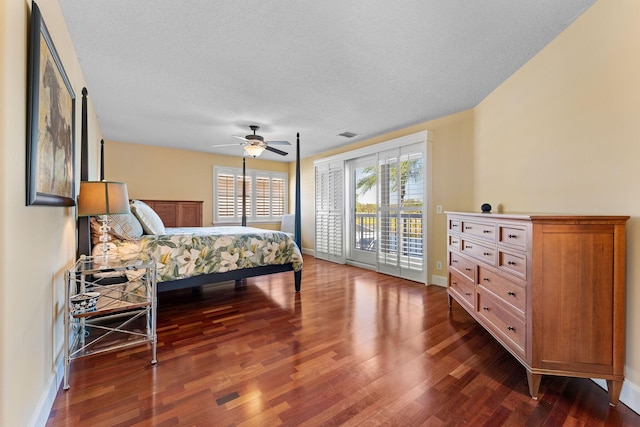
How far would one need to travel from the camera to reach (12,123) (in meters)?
1.06

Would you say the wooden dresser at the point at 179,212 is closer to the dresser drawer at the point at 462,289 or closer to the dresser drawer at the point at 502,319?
the dresser drawer at the point at 462,289

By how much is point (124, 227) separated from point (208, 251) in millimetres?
808

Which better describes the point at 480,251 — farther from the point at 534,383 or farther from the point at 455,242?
the point at 534,383

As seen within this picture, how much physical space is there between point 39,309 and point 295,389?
1.45m

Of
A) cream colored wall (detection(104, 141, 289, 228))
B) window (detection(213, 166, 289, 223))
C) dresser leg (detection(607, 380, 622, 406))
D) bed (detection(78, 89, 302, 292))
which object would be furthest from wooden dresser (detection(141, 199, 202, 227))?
dresser leg (detection(607, 380, 622, 406))

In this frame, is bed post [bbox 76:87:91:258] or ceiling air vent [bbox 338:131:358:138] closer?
bed post [bbox 76:87:91:258]

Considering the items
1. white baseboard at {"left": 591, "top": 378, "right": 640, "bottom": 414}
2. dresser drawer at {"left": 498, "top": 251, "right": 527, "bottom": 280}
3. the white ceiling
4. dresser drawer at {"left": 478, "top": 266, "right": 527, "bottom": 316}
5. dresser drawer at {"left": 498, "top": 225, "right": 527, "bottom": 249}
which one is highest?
the white ceiling

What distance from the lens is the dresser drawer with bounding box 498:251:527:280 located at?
1.68 m

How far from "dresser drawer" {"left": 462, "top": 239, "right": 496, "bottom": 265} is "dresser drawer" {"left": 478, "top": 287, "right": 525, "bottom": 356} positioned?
10.1 inches

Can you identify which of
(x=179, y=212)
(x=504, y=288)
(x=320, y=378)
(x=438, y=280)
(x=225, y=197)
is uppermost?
(x=225, y=197)

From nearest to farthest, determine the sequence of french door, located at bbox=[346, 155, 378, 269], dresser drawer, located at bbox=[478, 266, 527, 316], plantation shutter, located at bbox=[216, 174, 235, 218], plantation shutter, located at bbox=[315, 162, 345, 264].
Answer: dresser drawer, located at bbox=[478, 266, 527, 316]
french door, located at bbox=[346, 155, 378, 269]
plantation shutter, located at bbox=[315, 162, 345, 264]
plantation shutter, located at bbox=[216, 174, 235, 218]

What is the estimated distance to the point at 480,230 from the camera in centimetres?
224

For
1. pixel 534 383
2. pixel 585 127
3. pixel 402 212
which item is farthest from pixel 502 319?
pixel 402 212

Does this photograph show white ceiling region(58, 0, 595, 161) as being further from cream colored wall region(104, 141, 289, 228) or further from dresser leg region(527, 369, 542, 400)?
dresser leg region(527, 369, 542, 400)
